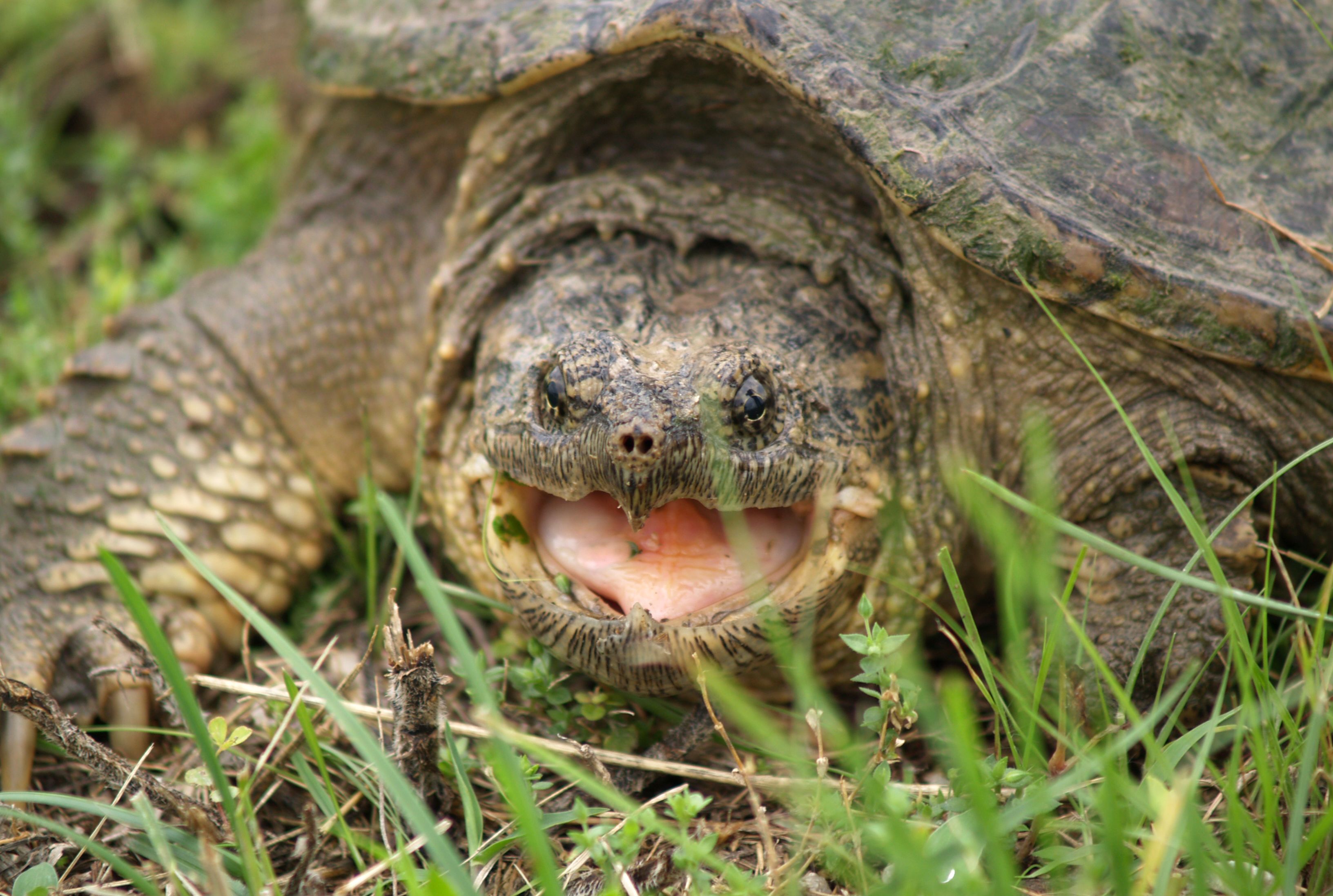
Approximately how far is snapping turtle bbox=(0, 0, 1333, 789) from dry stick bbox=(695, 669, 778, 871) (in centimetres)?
9

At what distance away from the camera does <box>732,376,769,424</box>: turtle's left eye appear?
6.53 feet

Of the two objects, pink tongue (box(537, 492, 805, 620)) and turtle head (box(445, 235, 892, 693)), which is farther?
pink tongue (box(537, 492, 805, 620))

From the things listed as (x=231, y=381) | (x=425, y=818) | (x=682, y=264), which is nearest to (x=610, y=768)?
(x=425, y=818)

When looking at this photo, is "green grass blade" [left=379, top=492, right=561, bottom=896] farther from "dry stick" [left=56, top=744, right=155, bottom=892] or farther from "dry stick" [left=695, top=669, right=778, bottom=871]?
"dry stick" [left=56, top=744, right=155, bottom=892]

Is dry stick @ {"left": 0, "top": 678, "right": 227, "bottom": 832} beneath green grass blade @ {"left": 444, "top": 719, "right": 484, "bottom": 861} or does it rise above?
above

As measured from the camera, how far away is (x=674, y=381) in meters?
1.94

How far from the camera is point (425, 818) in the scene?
1359mm

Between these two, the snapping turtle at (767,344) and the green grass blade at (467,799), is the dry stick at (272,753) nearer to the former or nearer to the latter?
the green grass blade at (467,799)

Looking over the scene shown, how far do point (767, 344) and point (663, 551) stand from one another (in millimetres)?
482

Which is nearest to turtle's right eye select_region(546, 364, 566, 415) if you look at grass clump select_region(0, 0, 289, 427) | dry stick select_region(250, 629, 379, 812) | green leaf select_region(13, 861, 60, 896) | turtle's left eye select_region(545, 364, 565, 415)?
turtle's left eye select_region(545, 364, 565, 415)

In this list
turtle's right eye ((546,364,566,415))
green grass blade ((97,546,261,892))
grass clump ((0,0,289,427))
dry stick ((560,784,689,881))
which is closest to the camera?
green grass blade ((97,546,261,892))

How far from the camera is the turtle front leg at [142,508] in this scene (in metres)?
2.38

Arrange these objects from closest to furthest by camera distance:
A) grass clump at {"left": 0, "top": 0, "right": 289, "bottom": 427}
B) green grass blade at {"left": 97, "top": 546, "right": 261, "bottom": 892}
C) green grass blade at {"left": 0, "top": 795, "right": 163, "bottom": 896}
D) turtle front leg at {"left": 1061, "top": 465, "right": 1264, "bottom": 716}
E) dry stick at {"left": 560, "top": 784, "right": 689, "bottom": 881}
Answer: green grass blade at {"left": 97, "top": 546, "right": 261, "bottom": 892}, green grass blade at {"left": 0, "top": 795, "right": 163, "bottom": 896}, dry stick at {"left": 560, "top": 784, "right": 689, "bottom": 881}, turtle front leg at {"left": 1061, "top": 465, "right": 1264, "bottom": 716}, grass clump at {"left": 0, "top": 0, "right": 289, "bottom": 427}

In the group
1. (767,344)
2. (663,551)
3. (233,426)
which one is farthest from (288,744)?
(767,344)
